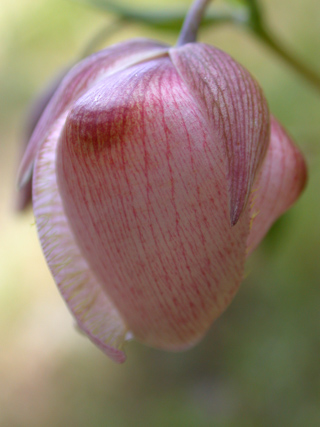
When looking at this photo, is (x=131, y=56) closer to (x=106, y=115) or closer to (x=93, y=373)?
(x=106, y=115)

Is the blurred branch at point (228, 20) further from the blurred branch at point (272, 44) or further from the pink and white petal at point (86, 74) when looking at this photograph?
the pink and white petal at point (86, 74)

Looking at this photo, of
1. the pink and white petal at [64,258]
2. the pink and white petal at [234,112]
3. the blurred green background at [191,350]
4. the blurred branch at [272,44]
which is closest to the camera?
the pink and white petal at [234,112]

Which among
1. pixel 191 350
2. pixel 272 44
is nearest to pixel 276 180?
pixel 272 44

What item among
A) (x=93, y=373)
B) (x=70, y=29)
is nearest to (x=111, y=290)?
(x=93, y=373)

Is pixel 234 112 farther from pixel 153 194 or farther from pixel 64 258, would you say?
pixel 64 258

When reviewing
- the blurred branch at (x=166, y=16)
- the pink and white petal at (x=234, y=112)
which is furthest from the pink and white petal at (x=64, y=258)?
the blurred branch at (x=166, y=16)
